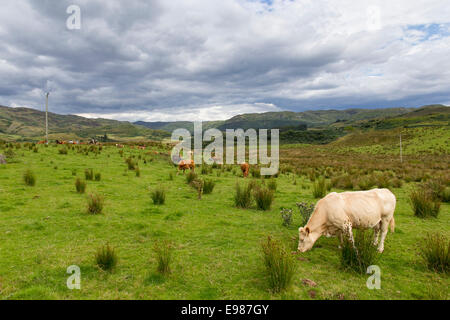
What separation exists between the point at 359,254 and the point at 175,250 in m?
4.01

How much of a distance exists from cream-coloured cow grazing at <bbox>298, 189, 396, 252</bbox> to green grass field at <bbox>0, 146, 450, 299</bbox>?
0.50 meters

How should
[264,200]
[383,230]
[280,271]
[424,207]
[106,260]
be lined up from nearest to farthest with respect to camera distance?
1. [280,271]
2. [106,260]
3. [383,230]
4. [424,207]
5. [264,200]

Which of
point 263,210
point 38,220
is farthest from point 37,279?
point 263,210

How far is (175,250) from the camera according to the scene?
6.03 m

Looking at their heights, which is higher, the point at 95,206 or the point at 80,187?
the point at 80,187

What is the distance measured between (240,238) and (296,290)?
2.78m

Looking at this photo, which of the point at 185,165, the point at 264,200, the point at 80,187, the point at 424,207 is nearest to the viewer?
the point at 424,207

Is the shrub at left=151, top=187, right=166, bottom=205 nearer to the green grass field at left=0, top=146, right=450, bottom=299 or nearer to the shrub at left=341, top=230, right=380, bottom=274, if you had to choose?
the green grass field at left=0, top=146, right=450, bottom=299

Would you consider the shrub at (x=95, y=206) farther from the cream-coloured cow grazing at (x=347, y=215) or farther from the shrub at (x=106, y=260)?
the cream-coloured cow grazing at (x=347, y=215)

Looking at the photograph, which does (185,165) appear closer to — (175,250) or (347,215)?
(175,250)

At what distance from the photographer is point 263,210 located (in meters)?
10.2

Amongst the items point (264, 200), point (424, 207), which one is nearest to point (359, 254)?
point (264, 200)
